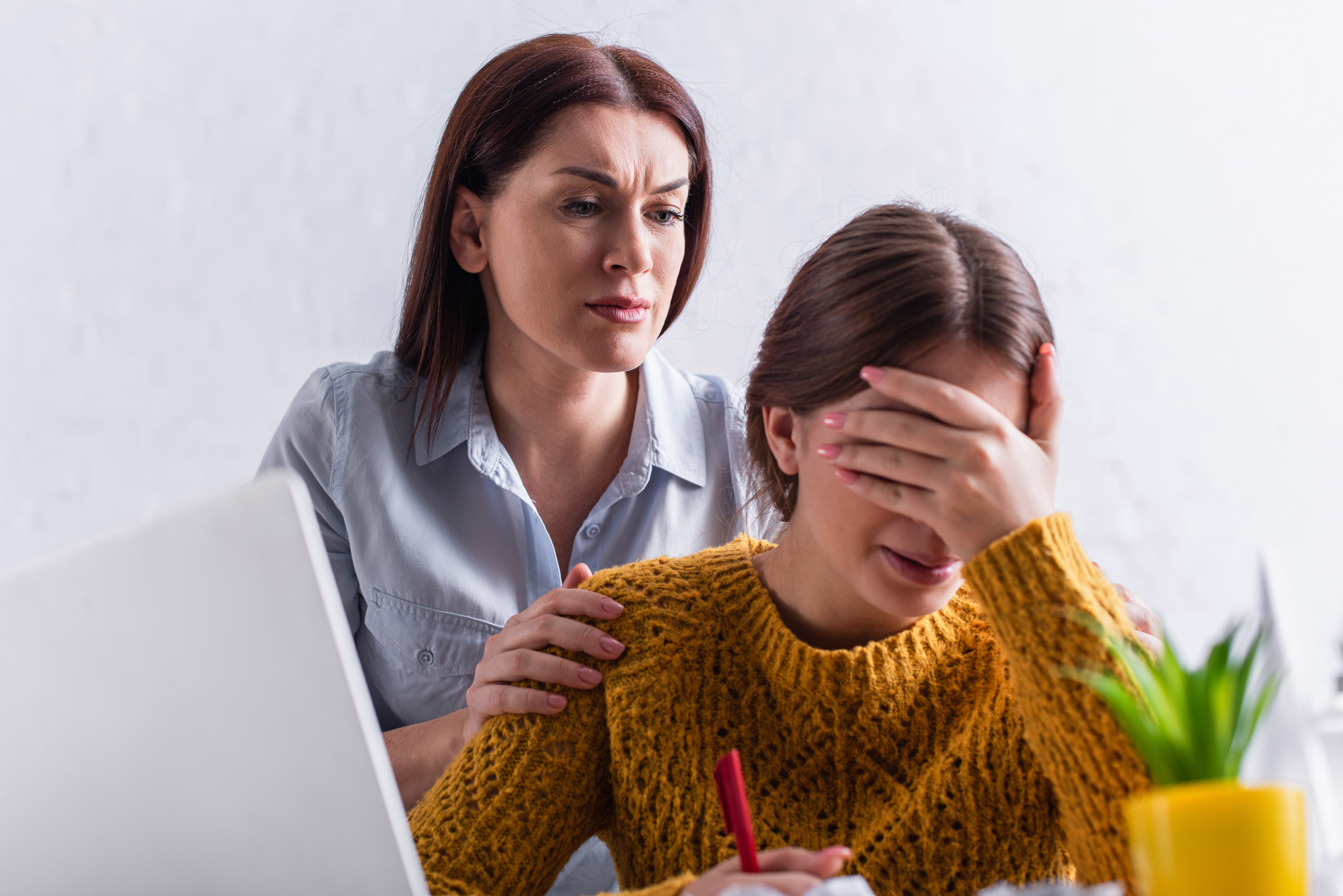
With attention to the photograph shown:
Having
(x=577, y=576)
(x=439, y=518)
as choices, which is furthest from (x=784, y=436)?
(x=439, y=518)

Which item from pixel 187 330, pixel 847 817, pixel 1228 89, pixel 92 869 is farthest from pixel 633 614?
pixel 1228 89

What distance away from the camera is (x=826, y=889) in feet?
1.88

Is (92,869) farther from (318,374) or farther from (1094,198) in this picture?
(1094,198)

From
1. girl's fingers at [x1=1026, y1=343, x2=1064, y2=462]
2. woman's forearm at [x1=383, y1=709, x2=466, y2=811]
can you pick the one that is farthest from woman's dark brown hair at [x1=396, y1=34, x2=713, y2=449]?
girl's fingers at [x1=1026, y1=343, x2=1064, y2=462]

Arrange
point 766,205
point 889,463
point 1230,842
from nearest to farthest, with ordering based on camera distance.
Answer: point 1230,842 → point 889,463 → point 766,205

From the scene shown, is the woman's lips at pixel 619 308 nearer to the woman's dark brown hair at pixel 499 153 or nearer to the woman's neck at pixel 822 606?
the woman's dark brown hair at pixel 499 153

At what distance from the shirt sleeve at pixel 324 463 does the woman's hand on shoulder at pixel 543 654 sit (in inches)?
20.9

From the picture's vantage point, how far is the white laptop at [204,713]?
0.57 metres

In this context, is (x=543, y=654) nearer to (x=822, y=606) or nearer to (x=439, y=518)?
(x=822, y=606)

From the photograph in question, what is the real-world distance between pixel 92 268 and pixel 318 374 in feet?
3.02

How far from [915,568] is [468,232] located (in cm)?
93

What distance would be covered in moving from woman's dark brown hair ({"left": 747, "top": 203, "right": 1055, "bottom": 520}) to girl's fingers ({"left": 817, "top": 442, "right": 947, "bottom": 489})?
2.4 inches

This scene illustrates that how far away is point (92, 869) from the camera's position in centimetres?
64

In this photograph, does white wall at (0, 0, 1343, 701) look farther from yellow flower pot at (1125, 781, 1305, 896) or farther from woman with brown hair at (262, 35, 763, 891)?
yellow flower pot at (1125, 781, 1305, 896)
